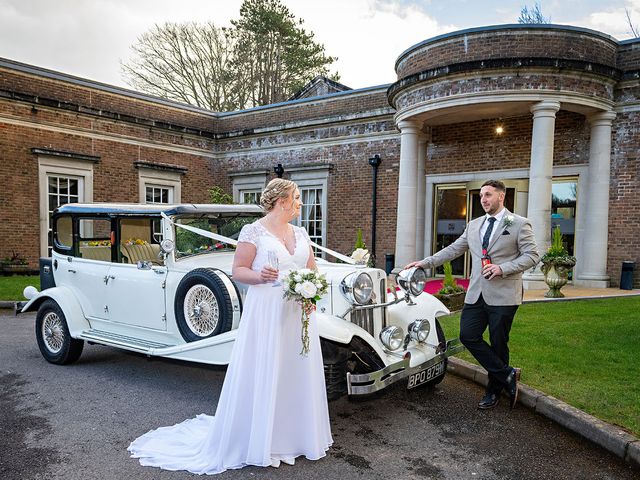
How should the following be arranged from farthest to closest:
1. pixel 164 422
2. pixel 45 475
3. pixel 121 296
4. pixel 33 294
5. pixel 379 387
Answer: pixel 33 294 → pixel 121 296 → pixel 164 422 → pixel 379 387 → pixel 45 475

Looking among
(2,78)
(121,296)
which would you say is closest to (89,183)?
(2,78)

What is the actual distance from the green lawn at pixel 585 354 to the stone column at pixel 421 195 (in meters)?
5.46

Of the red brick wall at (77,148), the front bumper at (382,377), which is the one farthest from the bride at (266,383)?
the red brick wall at (77,148)

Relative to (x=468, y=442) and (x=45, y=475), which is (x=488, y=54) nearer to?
(x=468, y=442)

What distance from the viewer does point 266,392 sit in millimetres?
3178

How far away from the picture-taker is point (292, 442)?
10.7 ft

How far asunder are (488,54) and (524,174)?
126 inches

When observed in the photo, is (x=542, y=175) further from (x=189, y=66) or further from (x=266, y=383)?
(x=189, y=66)

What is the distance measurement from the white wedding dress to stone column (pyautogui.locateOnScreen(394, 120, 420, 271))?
908cm

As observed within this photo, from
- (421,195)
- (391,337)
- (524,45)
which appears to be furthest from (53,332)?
(524,45)

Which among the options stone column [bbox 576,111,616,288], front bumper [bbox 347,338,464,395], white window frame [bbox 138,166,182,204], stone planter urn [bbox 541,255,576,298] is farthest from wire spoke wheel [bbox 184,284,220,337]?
white window frame [bbox 138,166,182,204]

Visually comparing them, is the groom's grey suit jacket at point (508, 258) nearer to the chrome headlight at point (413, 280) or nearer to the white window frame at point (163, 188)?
the chrome headlight at point (413, 280)

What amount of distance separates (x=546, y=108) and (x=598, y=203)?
261cm

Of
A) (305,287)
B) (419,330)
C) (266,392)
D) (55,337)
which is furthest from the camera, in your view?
(55,337)
